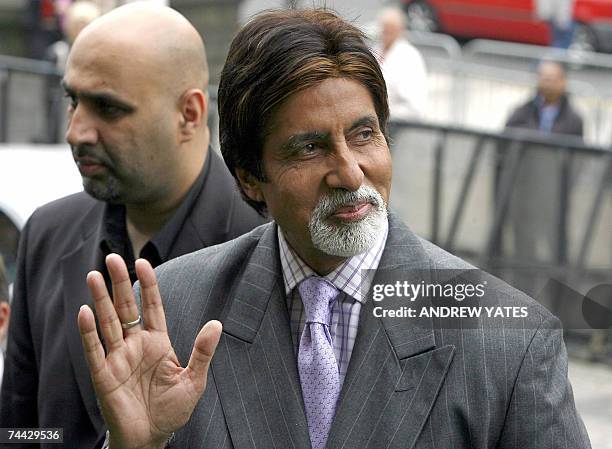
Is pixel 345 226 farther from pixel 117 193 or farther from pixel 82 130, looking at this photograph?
pixel 82 130

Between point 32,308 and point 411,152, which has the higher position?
point 32,308

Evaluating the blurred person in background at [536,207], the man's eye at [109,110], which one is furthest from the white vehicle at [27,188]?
the blurred person in background at [536,207]

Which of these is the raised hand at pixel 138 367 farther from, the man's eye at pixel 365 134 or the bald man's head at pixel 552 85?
the bald man's head at pixel 552 85

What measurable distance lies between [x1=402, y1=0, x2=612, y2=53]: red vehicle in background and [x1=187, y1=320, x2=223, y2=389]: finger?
20.0 metres

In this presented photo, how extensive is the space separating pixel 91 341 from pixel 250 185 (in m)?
0.62

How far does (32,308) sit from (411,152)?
7.59 meters

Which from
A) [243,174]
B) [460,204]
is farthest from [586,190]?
[243,174]

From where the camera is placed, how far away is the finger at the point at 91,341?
2572 millimetres

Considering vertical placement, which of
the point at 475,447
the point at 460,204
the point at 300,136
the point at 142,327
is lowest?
the point at 460,204

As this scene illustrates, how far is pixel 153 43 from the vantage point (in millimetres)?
3771

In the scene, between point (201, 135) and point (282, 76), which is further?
point (201, 135)

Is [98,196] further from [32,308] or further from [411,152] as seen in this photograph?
[411,152]

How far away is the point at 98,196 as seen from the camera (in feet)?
11.9

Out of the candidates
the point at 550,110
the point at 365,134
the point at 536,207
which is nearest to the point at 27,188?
the point at 365,134
